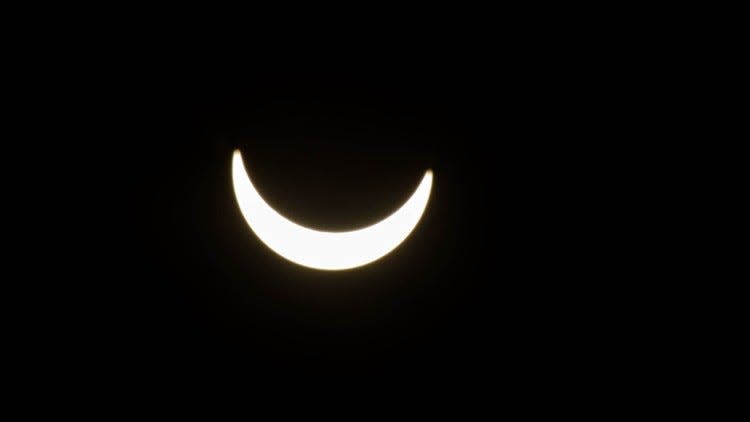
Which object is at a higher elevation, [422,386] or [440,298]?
[440,298]

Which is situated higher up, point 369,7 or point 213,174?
point 369,7

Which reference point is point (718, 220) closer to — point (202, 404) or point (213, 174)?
point (213, 174)

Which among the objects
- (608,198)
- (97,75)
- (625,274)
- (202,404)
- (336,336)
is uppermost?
(97,75)

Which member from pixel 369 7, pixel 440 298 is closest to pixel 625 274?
pixel 440 298

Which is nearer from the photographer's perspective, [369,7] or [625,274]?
[369,7]

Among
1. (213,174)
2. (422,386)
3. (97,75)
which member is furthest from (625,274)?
(97,75)

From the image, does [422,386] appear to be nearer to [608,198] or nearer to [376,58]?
[608,198]
